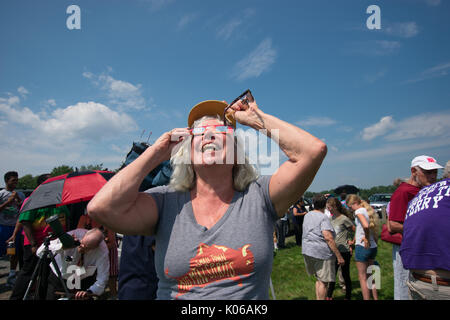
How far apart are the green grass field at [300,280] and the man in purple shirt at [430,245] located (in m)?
2.99

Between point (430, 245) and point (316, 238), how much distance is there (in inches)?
99.1

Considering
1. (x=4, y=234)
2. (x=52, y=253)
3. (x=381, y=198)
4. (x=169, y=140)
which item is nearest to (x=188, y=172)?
(x=169, y=140)

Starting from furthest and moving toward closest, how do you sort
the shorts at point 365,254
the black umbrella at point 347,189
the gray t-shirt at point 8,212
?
the black umbrella at point 347,189, the gray t-shirt at point 8,212, the shorts at point 365,254

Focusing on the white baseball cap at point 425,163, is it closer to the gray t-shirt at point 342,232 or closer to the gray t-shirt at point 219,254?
the gray t-shirt at point 342,232

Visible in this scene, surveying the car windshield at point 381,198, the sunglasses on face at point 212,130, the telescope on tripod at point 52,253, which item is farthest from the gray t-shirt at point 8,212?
the car windshield at point 381,198

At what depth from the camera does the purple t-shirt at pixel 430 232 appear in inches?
85.7

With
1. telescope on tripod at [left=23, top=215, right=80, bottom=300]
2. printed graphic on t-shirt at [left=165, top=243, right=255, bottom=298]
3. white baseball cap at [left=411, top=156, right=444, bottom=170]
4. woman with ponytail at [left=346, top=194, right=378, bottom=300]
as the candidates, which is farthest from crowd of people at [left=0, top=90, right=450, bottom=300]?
woman with ponytail at [left=346, top=194, right=378, bottom=300]

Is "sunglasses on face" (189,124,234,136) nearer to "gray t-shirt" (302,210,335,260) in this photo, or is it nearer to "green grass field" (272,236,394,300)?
"gray t-shirt" (302,210,335,260)

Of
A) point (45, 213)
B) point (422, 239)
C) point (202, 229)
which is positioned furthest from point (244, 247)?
point (45, 213)

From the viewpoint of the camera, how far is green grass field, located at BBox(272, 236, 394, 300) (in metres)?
5.17

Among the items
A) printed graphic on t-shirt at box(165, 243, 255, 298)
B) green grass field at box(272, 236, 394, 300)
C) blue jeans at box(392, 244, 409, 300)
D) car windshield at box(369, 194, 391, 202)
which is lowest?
green grass field at box(272, 236, 394, 300)

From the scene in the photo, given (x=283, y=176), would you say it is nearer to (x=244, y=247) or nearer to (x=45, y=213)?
(x=244, y=247)

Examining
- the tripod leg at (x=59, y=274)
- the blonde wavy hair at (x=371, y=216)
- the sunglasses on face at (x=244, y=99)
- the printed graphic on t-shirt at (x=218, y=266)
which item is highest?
the sunglasses on face at (x=244, y=99)

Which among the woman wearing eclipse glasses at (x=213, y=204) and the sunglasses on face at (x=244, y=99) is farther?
the sunglasses on face at (x=244, y=99)
